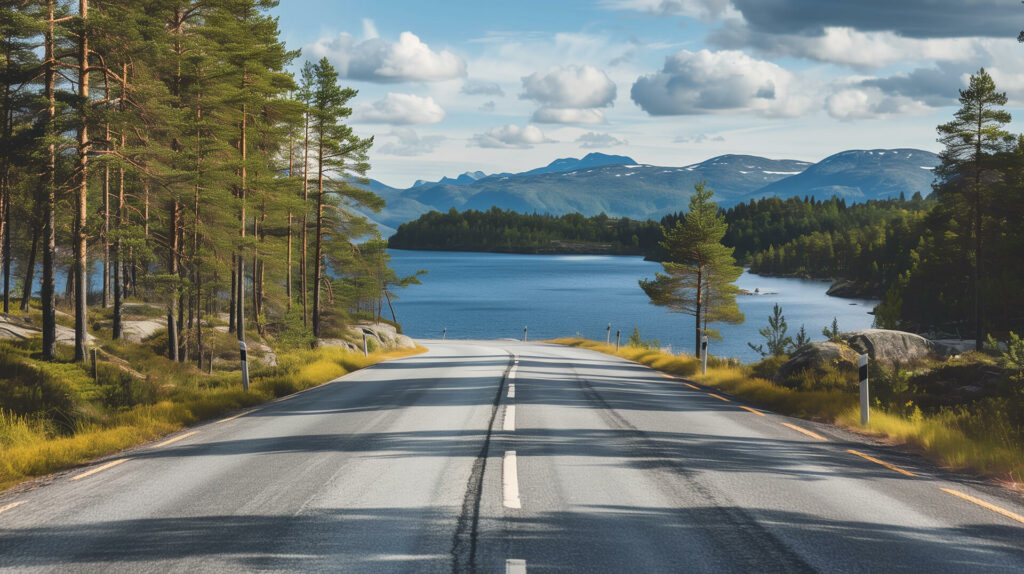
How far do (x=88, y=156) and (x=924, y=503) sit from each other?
19.9 metres

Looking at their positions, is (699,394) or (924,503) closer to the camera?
(924,503)

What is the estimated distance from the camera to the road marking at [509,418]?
30.0 ft

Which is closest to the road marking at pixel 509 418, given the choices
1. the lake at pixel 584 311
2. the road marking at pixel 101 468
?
the road marking at pixel 101 468

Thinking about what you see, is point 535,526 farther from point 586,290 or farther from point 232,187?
point 586,290

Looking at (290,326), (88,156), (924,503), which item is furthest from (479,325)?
(924,503)

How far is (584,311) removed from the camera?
88.4m

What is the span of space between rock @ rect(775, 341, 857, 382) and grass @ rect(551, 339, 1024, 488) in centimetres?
64

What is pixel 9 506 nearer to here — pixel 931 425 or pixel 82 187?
pixel 931 425

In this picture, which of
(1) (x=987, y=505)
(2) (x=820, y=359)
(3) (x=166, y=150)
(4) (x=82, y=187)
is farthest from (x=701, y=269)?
(1) (x=987, y=505)

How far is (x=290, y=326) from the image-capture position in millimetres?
30203

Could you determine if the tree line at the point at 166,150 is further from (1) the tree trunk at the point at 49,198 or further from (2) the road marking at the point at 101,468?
(2) the road marking at the point at 101,468

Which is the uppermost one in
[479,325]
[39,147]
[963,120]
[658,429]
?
[963,120]

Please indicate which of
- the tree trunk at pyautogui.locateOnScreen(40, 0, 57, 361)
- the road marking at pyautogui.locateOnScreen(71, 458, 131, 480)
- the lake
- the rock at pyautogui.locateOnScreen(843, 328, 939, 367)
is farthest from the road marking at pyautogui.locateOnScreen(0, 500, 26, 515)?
the lake

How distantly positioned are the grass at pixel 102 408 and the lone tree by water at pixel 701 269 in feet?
94.1
